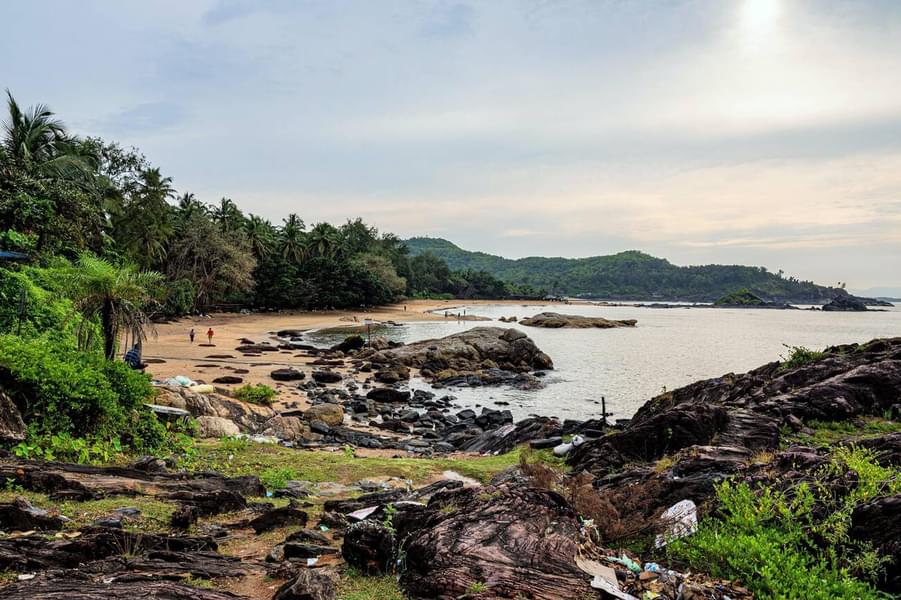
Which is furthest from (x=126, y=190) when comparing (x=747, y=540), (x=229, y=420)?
(x=747, y=540)

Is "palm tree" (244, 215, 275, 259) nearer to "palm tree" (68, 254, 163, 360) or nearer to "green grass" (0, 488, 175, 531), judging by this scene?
"palm tree" (68, 254, 163, 360)

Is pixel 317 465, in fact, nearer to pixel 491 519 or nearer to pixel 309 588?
pixel 491 519

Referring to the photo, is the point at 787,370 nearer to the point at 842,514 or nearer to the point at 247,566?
the point at 842,514

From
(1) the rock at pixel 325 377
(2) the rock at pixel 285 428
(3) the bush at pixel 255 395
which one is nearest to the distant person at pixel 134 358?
(2) the rock at pixel 285 428

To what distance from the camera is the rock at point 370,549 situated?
225 inches

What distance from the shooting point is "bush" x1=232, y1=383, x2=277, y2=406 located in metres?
21.9

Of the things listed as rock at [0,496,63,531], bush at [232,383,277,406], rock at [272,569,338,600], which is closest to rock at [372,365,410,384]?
bush at [232,383,277,406]

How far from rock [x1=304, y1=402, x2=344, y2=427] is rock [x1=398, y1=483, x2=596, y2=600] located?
15.5m

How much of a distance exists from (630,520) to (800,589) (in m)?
2.32

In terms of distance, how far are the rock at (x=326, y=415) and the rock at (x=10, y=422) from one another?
489 inches

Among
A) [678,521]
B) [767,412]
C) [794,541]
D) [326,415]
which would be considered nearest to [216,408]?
[326,415]

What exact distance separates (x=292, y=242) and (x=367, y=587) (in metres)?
85.7

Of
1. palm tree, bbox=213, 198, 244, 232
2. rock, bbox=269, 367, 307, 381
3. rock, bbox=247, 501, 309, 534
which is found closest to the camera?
rock, bbox=247, 501, 309, 534

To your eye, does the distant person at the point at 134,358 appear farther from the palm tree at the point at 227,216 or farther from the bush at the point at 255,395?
the palm tree at the point at 227,216
